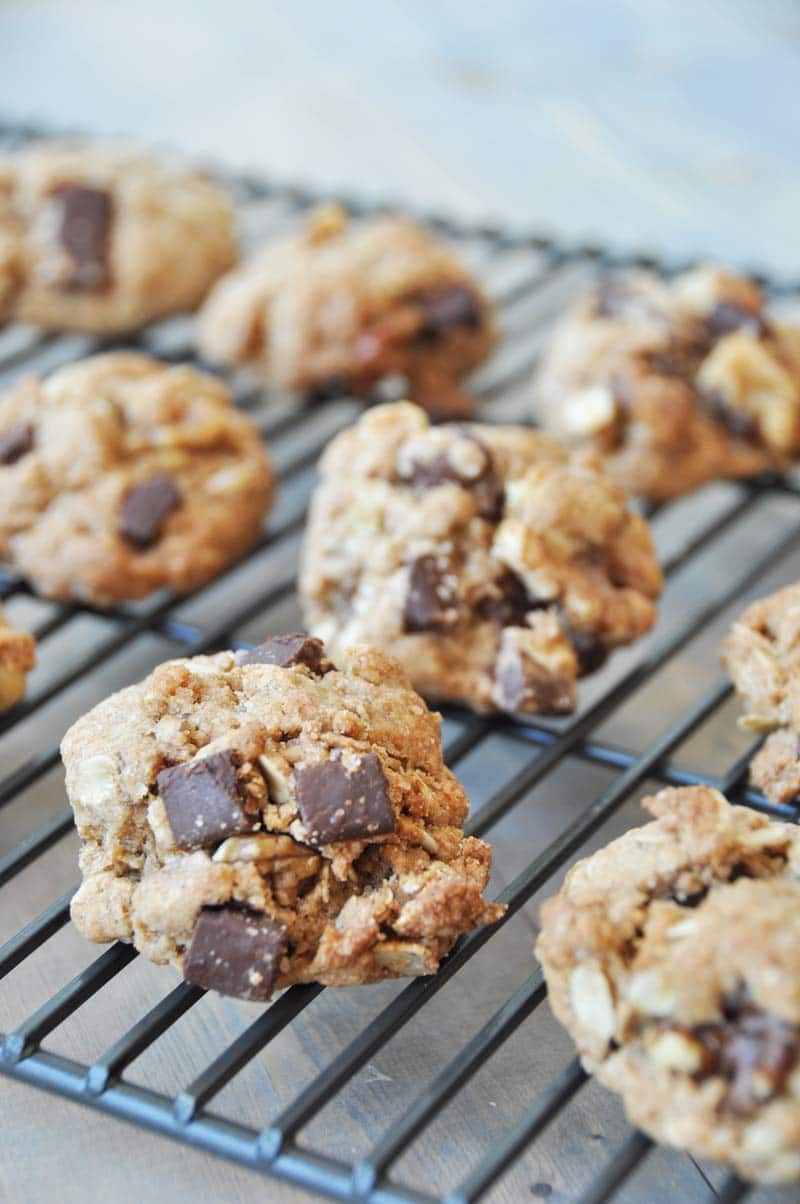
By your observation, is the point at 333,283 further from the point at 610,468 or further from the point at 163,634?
the point at 163,634

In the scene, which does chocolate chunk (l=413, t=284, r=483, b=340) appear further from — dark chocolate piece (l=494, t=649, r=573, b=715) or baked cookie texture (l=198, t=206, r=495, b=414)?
dark chocolate piece (l=494, t=649, r=573, b=715)

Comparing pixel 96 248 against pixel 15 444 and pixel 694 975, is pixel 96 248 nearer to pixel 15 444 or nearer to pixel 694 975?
pixel 15 444

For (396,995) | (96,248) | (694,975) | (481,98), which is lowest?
(396,995)

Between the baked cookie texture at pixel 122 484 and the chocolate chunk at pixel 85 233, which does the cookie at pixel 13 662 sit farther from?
the chocolate chunk at pixel 85 233

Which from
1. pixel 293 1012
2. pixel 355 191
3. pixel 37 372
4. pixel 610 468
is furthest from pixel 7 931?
pixel 355 191

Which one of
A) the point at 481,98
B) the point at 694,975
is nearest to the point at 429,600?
the point at 694,975
